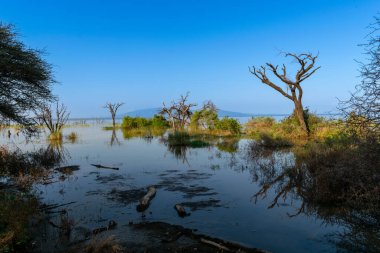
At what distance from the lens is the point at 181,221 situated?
7824mm

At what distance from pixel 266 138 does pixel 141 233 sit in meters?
17.5

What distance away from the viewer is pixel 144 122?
52906 mm

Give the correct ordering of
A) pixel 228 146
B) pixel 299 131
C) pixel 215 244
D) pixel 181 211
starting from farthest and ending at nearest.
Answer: pixel 299 131, pixel 228 146, pixel 181 211, pixel 215 244

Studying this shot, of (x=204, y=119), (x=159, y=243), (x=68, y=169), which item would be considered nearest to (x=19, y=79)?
(x=68, y=169)

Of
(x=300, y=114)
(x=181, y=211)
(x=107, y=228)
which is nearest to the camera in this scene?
(x=107, y=228)

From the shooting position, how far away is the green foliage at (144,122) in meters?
50.6

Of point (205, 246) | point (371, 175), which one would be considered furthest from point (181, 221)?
point (371, 175)

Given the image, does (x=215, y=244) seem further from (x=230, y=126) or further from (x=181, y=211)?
(x=230, y=126)

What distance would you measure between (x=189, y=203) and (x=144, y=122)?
4431cm

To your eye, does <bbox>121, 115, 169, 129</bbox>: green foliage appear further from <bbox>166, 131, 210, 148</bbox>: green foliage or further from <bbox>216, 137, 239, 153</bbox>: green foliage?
<bbox>216, 137, 239, 153</bbox>: green foliage

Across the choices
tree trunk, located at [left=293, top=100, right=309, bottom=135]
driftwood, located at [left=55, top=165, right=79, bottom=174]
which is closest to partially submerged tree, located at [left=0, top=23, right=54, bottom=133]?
driftwood, located at [left=55, top=165, right=79, bottom=174]

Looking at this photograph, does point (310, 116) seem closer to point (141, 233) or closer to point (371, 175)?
point (371, 175)

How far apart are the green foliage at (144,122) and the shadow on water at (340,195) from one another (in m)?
38.2

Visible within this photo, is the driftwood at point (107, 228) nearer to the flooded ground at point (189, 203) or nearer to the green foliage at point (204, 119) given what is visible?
the flooded ground at point (189, 203)
